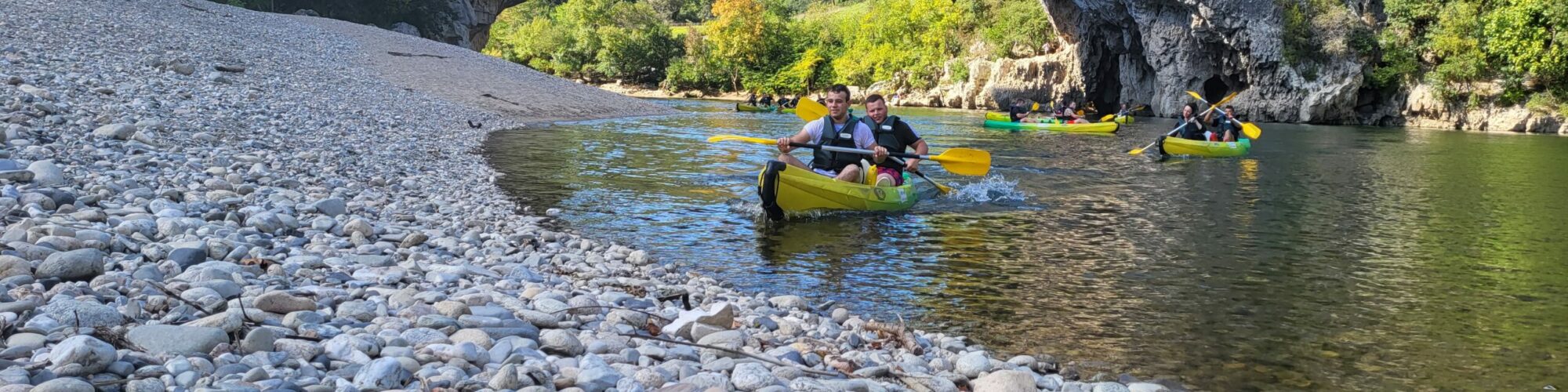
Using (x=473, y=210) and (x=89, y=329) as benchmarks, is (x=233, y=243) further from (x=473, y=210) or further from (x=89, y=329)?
(x=473, y=210)

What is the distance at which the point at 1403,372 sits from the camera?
188 inches

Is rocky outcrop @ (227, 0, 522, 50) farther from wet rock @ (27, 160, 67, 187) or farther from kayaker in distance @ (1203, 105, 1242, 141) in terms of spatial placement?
wet rock @ (27, 160, 67, 187)

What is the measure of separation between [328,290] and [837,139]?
6.31m

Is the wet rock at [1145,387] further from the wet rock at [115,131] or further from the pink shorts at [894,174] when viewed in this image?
the wet rock at [115,131]

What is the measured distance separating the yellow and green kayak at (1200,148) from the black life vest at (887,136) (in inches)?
365

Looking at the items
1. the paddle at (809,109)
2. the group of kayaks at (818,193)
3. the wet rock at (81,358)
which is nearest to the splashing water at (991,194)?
the group of kayaks at (818,193)

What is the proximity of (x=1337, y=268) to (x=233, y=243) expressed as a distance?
7.08 m

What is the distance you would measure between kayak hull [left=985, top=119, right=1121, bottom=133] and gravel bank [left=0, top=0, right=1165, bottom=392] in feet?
55.6

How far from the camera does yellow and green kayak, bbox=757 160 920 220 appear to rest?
29.4ft

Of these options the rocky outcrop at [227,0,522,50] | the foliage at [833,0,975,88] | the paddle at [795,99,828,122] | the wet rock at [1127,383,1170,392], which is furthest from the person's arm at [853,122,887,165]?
the foliage at [833,0,975,88]

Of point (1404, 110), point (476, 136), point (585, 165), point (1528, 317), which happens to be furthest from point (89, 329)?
point (1404, 110)

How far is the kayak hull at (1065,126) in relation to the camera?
24.7 meters

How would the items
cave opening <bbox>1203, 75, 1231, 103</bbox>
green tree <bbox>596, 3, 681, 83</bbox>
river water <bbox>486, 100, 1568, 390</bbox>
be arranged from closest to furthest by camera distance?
river water <bbox>486, 100, 1568, 390</bbox> < cave opening <bbox>1203, 75, 1231, 103</bbox> < green tree <bbox>596, 3, 681, 83</bbox>

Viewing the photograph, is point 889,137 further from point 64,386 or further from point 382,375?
point 64,386
